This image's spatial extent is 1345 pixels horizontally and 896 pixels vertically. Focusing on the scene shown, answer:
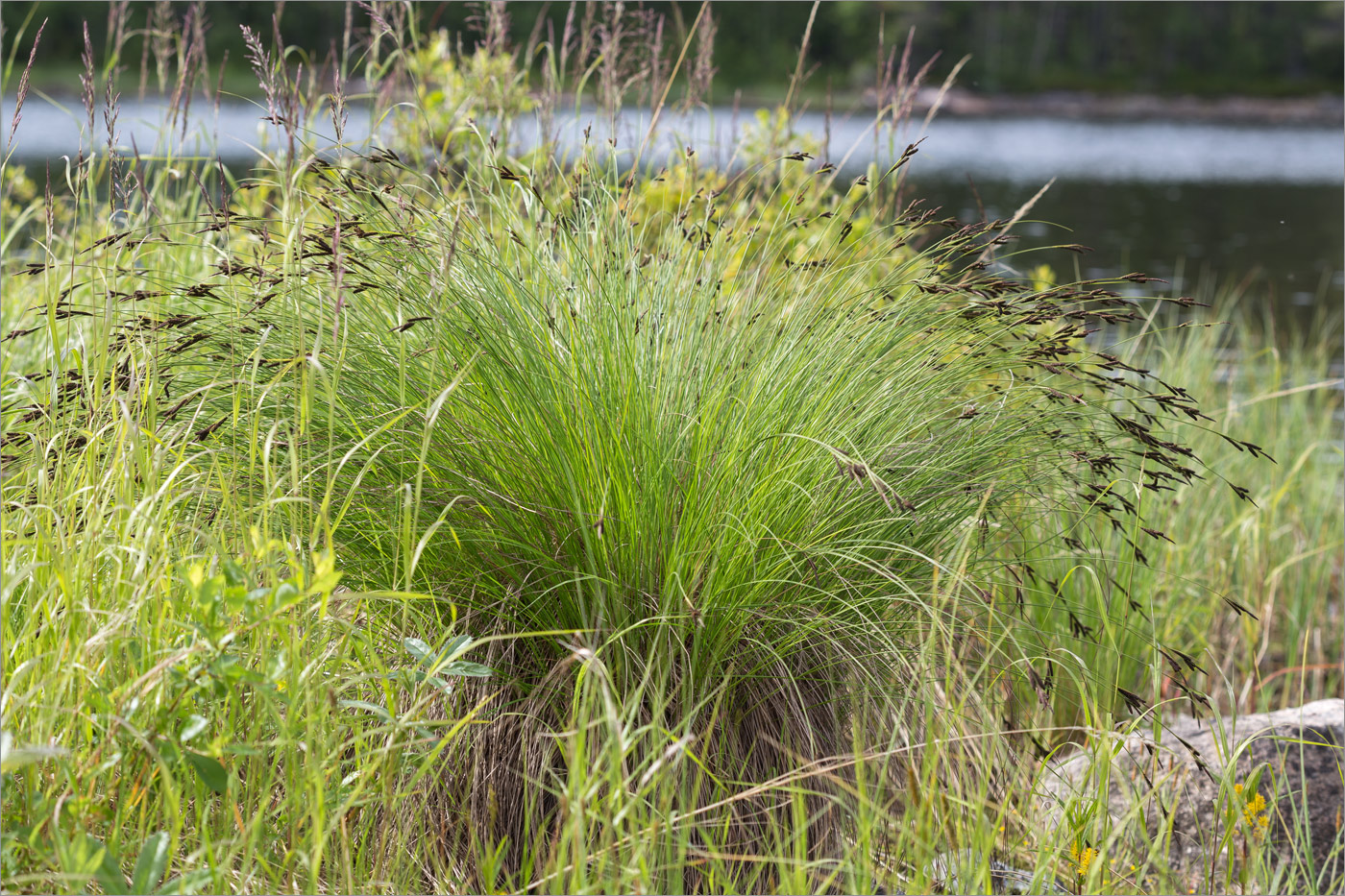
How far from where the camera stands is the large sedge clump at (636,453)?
1.88 meters

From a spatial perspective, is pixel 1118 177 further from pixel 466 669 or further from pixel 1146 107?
pixel 466 669

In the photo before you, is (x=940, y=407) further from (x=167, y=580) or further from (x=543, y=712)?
(x=167, y=580)

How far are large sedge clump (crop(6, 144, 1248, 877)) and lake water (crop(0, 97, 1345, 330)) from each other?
807 millimetres

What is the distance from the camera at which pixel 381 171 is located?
2564mm

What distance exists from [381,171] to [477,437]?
0.98 meters

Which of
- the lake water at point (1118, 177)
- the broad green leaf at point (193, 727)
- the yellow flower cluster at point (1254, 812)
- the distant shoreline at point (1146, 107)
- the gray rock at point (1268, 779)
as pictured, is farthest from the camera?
the distant shoreline at point (1146, 107)

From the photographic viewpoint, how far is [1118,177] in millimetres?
33125

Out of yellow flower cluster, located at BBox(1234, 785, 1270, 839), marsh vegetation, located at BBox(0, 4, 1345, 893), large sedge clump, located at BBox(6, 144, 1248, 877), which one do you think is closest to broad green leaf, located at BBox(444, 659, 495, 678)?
marsh vegetation, located at BBox(0, 4, 1345, 893)

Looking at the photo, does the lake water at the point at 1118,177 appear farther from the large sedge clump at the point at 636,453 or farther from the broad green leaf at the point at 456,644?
the broad green leaf at the point at 456,644

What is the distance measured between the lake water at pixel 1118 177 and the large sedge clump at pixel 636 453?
2.65 feet

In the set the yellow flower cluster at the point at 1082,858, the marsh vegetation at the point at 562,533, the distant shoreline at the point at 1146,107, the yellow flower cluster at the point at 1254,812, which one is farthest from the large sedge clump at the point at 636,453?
the distant shoreline at the point at 1146,107

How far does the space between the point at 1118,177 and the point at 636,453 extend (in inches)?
1382

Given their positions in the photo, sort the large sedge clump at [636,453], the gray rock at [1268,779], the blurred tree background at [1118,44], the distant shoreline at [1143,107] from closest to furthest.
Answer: the large sedge clump at [636,453] < the gray rock at [1268,779] < the blurred tree background at [1118,44] < the distant shoreline at [1143,107]

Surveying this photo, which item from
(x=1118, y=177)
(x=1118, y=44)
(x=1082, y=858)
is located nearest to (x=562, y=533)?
(x=1082, y=858)
